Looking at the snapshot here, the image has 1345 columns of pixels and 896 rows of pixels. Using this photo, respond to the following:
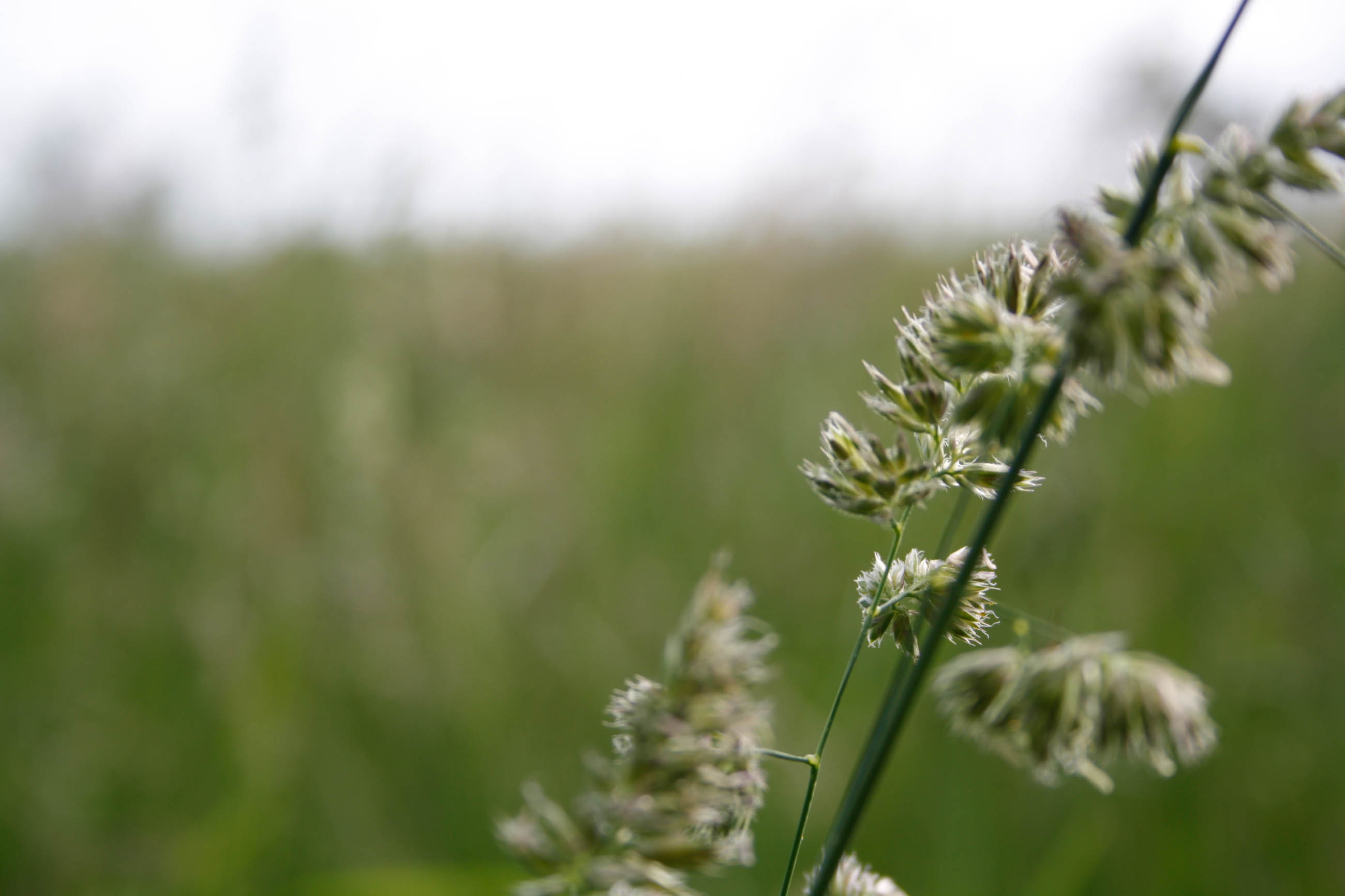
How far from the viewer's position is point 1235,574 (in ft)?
10.0

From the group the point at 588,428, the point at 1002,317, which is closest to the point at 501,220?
the point at 588,428

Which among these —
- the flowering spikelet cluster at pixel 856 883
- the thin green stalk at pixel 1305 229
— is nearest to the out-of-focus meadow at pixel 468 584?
the flowering spikelet cluster at pixel 856 883

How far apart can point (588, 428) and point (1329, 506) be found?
2.93m

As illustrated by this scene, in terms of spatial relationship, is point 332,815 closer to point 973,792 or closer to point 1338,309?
point 973,792

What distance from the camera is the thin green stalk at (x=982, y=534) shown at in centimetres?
50

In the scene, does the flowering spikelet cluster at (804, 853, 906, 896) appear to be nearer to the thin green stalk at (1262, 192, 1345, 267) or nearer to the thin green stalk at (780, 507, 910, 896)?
the thin green stalk at (780, 507, 910, 896)

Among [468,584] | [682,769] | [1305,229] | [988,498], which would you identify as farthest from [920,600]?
[468,584]

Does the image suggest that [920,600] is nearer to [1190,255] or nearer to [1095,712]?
[1095,712]

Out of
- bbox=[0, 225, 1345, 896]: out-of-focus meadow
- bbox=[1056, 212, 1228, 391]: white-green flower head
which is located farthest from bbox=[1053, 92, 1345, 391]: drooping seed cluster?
bbox=[0, 225, 1345, 896]: out-of-focus meadow

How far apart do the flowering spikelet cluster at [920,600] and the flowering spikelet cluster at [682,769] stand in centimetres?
10

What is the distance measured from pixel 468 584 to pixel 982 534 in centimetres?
274

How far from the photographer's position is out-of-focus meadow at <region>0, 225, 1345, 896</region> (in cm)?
235

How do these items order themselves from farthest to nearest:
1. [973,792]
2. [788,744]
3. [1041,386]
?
1. [788,744]
2. [973,792]
3. [1041,386]

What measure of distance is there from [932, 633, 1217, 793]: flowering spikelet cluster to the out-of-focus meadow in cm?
126
